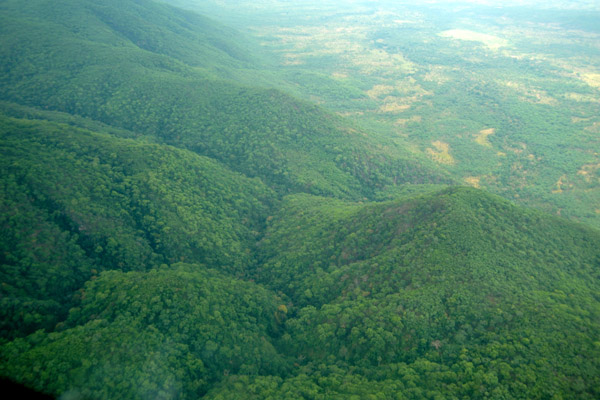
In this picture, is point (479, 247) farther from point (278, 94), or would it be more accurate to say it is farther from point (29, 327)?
point (278, 94)

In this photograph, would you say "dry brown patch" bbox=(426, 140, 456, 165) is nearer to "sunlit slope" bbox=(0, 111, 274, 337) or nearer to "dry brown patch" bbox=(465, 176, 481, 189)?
"dry brown patch" bbox=(465, 176, 481, 189)

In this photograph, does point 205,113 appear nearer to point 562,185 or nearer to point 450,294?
point 450,294

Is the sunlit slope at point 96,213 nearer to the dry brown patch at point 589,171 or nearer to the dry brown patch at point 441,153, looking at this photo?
the dry brown patch at point 441,153

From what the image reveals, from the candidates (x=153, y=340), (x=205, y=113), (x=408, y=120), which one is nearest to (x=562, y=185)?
(x=408, y=120)

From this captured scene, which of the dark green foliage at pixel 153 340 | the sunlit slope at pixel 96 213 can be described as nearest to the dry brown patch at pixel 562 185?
the sunlit slope at pixel 96 213

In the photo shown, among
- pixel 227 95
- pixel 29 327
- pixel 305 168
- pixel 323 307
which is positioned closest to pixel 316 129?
pixel 305 168

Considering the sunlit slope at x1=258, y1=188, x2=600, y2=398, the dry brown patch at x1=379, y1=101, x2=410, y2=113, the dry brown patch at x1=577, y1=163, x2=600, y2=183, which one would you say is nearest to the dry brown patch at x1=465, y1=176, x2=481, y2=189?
the dry brown patch at x1=577, y1=163, x2=600, y2=183
